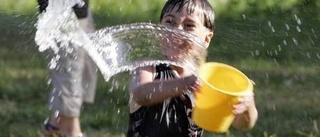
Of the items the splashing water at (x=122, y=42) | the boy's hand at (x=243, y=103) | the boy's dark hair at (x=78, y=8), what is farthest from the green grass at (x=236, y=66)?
the boy's hand at (x=243, y=103)

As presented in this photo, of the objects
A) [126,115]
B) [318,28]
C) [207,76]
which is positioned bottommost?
[318,28]

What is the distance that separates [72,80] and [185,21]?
1534 millimetres

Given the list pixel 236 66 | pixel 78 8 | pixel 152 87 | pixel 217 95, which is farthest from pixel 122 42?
pixel 236 66

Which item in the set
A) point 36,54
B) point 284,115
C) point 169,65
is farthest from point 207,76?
point 36,54

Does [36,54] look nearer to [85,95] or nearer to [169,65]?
[85,95]

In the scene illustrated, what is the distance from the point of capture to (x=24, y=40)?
620 cm

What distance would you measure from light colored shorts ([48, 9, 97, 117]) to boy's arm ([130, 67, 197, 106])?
1320 millimetres

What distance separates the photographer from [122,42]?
12.1 ft

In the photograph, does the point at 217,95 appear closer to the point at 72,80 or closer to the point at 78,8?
the point at 78,8

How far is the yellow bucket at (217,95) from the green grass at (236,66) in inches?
50.7

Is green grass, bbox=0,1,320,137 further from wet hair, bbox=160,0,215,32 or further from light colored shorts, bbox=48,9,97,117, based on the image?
wet hair, bbox=160,0,215,32

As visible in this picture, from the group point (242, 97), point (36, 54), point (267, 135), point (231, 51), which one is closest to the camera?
point (242, 97)

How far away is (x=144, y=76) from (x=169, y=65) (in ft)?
0.32

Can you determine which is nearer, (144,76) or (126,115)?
(144,76)
